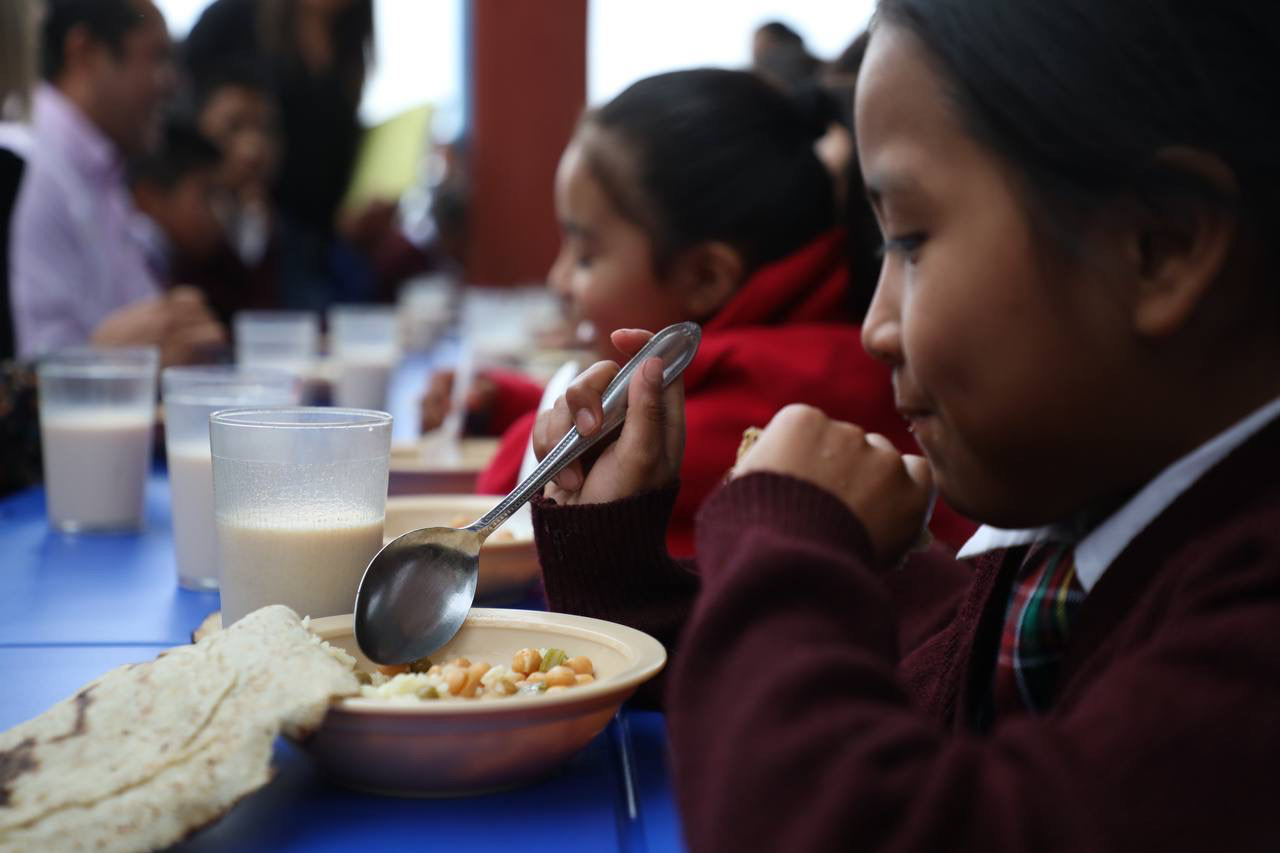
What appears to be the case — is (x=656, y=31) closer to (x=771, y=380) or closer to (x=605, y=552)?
(x=771, y=380)

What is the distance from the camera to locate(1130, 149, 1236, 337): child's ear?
607mm

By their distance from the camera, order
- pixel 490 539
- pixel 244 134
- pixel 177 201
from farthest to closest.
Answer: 1. pixel 244 134
2. pixel 177 201
3. pixel 490 539

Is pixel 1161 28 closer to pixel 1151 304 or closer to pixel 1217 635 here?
pixel 1151 304

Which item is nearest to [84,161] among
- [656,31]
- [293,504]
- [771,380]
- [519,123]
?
[771,380]

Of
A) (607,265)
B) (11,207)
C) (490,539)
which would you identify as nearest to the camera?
(490,539)

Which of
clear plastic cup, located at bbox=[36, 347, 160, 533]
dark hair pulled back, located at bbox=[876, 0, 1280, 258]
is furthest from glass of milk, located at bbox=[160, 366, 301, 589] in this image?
dark hair pulled back, located at bbox=[876, 0, 1280, 258]

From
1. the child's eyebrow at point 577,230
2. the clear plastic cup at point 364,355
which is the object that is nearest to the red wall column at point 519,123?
the clear plastic cup at point 364,355

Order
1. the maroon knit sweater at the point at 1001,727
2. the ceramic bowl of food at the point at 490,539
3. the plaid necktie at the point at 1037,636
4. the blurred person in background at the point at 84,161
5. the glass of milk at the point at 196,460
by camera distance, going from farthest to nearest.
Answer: the blurred person in background at the point at 84,161 < the glass of milk at the point at 196,460 < the ceramic bowl of food at the point at 490,539 < the plaid necktie at the point at 1037,636 < the maroon knit sweater at the point at 1001,727

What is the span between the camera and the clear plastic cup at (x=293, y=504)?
36.3 inches

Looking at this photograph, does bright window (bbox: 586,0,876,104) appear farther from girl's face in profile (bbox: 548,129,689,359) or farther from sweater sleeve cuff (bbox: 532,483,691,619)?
sweater sleeve cuff (bbox: 532,483,691,619)

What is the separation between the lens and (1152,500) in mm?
669

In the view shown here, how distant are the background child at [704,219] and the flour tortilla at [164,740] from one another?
0.87 m

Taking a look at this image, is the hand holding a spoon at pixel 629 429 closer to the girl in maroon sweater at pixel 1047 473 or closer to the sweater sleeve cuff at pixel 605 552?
the sweater sleeve cuff at pixel 605 552

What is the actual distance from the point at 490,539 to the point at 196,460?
32 centimetres
